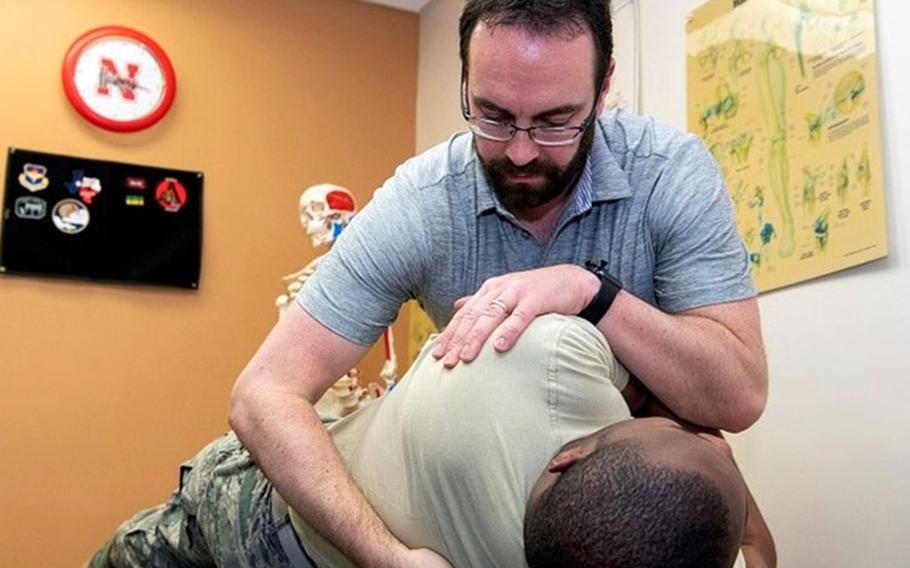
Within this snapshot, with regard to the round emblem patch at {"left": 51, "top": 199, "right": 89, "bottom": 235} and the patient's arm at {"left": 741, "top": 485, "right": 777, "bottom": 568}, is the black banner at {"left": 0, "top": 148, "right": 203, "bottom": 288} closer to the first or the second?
the round emblem patch at {"left": 51, "top": 199, "right": 89, "bottom": 235}

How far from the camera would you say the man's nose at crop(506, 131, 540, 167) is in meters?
1.35

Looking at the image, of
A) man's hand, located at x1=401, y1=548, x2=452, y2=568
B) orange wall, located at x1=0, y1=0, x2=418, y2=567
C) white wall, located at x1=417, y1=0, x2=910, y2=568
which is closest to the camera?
man's hand, located at x1=401, y1=548, x2=452, y2=568

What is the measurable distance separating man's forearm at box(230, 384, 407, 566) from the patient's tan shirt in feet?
0.27

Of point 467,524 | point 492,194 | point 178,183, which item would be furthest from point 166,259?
point 467,524

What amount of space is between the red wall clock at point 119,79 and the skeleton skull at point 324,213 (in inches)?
26.6

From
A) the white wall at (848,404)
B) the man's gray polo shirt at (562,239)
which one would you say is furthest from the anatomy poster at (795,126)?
the man's gray polo shirt at (562,239)

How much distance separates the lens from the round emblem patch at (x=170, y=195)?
3406mm

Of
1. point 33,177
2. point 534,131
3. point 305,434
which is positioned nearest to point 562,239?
point 534,131

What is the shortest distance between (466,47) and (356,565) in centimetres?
70

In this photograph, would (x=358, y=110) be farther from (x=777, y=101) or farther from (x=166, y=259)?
(x=777, y=101)

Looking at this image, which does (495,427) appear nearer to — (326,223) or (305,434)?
(305,434)

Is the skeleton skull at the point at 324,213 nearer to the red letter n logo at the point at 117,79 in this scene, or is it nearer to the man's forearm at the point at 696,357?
the red letter n logo at the point at 117,79

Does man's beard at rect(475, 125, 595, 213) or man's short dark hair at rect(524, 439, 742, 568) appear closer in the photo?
man's short dark hair at rect(524, 439, 742, 568)

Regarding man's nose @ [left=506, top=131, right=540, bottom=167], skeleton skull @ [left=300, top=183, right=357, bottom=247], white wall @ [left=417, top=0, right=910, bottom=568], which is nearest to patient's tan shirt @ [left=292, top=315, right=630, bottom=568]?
man's nose @ [left=506, top=131, right=540, bottom=167]
